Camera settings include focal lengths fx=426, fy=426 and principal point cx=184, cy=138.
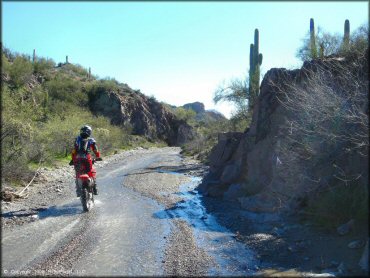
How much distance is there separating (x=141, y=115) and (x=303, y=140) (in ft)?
183

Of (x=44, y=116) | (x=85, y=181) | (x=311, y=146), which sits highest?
(x=44, y=116)

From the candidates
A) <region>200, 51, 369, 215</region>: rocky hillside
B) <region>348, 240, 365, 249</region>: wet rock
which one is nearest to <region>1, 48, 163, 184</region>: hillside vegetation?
<region>200, 51, 369, 215</region>: rocky hillside

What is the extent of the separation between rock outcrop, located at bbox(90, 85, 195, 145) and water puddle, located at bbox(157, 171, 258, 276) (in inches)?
1810

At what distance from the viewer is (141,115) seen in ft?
212

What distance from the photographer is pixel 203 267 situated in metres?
6.66

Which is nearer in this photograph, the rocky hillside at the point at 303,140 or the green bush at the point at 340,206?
the green bush at the point at 340,206

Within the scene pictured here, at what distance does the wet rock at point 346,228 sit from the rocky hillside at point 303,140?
46cm

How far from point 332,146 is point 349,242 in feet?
8.35

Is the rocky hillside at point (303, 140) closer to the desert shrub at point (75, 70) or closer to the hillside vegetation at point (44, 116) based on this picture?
the hillside vegetation at point (44, 116)

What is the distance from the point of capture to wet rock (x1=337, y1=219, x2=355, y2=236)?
735 centimetres

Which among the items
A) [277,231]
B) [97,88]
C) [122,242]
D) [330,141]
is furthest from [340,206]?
[97,88]

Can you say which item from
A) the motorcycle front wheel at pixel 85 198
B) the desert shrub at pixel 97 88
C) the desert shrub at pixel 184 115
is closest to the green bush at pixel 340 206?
the motorcycle front wheel at pixel 85 198

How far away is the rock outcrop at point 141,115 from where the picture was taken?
5828cm

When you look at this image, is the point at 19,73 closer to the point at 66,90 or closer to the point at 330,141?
the point at 66,90
